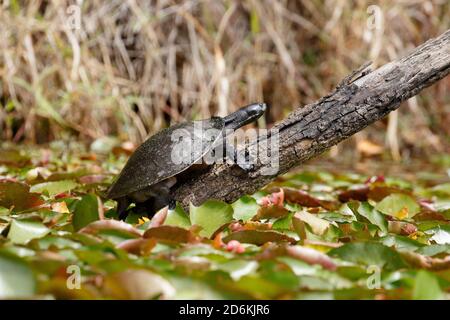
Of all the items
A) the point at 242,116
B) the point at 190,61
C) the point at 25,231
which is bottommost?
the point at 25,231

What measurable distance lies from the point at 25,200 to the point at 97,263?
104cm

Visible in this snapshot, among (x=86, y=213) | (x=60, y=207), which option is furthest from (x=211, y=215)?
(x=60, y=207)

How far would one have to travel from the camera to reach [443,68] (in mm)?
2604

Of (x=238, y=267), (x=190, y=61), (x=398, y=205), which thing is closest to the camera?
(x=238, y=267)

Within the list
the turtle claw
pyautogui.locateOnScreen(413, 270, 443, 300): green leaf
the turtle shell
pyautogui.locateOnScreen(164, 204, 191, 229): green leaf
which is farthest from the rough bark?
pyautogui.locateOnScreen(413, 270, 443, 300): green leaf

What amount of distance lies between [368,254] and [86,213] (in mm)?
864

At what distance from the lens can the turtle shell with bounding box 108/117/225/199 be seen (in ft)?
8.32

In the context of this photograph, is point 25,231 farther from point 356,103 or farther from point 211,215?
point 356,103

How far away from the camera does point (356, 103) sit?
8.45 feet

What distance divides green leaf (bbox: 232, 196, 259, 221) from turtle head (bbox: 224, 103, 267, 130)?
309mm

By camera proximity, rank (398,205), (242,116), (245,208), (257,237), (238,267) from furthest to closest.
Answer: (398,205) < (242,116) < (245,208) < (257,237) < (238,267)
